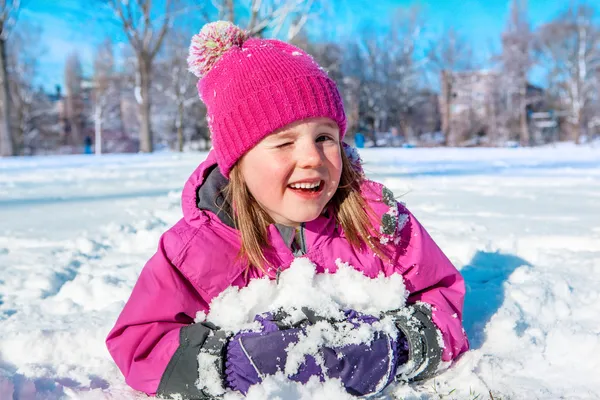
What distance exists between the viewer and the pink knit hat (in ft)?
4.47

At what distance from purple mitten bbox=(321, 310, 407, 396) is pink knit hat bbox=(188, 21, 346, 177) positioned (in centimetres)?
63

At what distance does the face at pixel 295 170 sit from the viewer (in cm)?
132

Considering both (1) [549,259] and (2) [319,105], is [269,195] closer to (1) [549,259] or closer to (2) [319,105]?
(2) [319,105]

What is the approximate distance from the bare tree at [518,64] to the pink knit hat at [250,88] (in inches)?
947

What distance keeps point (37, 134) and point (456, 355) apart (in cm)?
2921

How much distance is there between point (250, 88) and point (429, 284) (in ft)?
2.59

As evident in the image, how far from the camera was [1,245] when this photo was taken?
2615mm

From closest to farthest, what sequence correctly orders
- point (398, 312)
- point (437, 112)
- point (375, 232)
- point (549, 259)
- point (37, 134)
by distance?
point (398, 312)
point (375, 232)
point (549, 259)
point (37, 134)
point (437, 112)

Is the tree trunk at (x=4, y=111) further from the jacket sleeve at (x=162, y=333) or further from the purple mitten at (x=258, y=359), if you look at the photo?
the purple mitten at (x=258, y=359)

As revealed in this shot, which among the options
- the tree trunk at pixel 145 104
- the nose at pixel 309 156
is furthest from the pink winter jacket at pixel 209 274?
the tree trunk at pixel 145 104

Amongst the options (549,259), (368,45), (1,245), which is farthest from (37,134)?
(549,259)

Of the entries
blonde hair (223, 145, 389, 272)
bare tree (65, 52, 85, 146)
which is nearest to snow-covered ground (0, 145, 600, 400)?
blonde hair (223, 145, 389, 272)

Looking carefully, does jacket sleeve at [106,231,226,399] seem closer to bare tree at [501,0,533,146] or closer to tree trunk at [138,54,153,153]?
tree trunk at [138,54,153,153]

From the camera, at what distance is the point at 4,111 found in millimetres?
12062
